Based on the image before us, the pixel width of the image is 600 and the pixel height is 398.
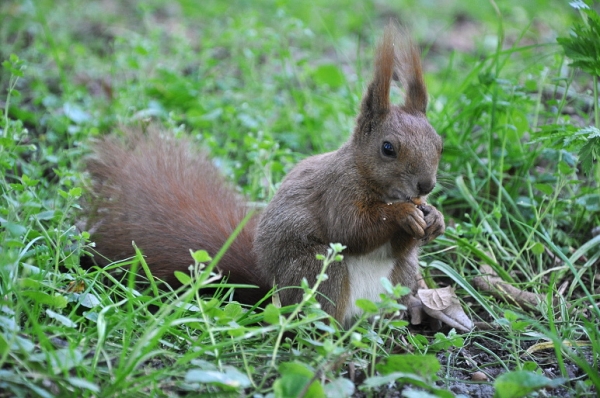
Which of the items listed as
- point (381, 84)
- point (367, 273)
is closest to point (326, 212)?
point (367, 273)

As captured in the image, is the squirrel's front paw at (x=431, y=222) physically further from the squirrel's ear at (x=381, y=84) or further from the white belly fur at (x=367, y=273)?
the squirrel's ear at (x=381, y=84)

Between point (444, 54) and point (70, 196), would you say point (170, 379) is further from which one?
point (444, 54)

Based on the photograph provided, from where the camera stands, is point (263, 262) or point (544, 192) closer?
point (263, 262)

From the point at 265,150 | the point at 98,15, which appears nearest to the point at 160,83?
the point at 265,150

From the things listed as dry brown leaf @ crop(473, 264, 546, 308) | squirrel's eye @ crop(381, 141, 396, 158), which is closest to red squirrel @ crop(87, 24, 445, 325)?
squirrel's eye @ crop(381, 141, 396, 158)

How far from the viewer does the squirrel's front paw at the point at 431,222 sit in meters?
2.05

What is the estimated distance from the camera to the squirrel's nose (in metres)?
2.03

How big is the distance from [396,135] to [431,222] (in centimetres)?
28

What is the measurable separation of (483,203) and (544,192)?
0.27 m

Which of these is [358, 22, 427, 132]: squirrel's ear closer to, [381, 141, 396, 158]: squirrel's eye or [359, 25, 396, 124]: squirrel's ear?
[359, 25, 396, 124]: squirrel's ear

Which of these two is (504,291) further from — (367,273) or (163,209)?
(163,209)

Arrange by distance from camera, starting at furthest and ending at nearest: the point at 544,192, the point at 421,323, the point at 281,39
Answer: the point at 281,39, the point at 544,192, the point at 421,323

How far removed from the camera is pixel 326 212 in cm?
210

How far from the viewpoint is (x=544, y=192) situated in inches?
102
